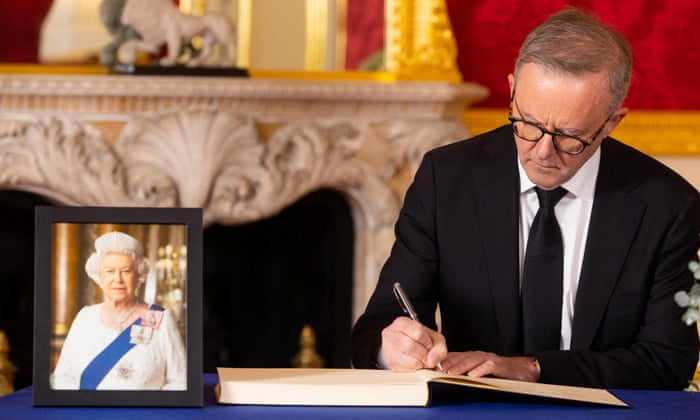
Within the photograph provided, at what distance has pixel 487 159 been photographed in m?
2.34

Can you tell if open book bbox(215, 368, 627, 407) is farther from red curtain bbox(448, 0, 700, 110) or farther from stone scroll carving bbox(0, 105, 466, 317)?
red curtain bbox(448, 0, 700, 110)

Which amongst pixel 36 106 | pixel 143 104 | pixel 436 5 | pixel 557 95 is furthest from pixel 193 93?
pixel 557 95

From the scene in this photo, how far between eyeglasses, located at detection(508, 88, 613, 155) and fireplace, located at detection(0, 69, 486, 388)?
2.04m

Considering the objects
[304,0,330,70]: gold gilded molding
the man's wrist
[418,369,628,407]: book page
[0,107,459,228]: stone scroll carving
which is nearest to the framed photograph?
[418,369,628,407]: book page

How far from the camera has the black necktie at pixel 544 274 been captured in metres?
2.20

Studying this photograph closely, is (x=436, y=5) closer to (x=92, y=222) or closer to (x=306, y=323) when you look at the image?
(x=306, y=323)

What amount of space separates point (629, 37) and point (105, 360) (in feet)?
11.1

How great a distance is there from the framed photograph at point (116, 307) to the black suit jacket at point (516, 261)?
572mm

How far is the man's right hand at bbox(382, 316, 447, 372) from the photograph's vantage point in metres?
1.85

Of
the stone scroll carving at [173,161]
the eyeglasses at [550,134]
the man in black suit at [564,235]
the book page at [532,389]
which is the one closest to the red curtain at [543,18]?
the stone scroll carving at [173,161]

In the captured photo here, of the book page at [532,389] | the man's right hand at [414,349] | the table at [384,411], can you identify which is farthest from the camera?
the man's right hand at [414,349]

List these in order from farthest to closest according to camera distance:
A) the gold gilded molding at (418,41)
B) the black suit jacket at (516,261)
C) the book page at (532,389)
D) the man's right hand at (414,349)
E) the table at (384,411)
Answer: the gold gilded molding at (418,41) → the black suit jacket at (516,261) → the man's right hand at (414,349) → the book page at (532,389) → the table at (384,411)

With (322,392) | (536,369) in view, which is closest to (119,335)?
(322,392)

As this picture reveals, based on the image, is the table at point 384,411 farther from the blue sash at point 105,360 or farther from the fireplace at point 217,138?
the fireplace at point 217,138
